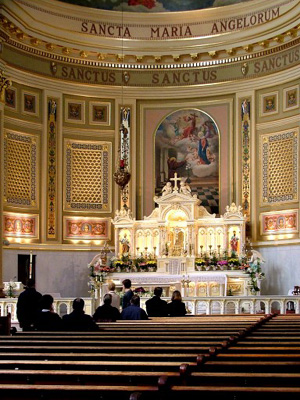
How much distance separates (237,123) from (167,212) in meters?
4.40

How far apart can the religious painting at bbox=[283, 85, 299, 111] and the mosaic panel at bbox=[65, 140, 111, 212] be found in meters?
6.56

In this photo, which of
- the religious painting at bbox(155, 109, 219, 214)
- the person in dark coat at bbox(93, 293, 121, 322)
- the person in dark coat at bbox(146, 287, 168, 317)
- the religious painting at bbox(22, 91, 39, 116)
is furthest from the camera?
the religious painting at bbox(155, 109, 219, 214)

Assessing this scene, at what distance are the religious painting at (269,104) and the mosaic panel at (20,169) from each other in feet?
26.6

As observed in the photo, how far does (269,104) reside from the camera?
26.9 meters

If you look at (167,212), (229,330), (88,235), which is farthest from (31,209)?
(229,330)

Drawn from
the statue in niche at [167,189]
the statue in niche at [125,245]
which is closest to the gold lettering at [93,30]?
the statue in niche at [167,189]

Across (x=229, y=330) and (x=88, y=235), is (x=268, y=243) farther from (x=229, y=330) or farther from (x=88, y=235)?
(x=229, y=330)

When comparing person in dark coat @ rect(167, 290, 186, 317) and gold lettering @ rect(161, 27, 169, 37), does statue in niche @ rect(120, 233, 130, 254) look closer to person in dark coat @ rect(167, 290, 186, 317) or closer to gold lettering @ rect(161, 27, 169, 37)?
gold lettering @ rect(161, 27, 169, 37)

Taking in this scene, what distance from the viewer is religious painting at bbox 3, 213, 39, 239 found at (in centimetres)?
Result: 2552

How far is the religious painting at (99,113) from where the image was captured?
2812 cm

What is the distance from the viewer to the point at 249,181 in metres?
27.1

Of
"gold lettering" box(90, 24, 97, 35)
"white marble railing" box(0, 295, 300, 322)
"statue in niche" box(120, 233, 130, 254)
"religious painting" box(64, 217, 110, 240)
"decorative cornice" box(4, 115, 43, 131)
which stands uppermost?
"gold lettering" box(90, 24, 97, 35)

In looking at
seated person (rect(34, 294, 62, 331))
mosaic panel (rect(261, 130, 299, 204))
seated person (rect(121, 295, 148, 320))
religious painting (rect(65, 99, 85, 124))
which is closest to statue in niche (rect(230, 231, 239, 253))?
mosaic panel (rect(261, 130, 299, 204))

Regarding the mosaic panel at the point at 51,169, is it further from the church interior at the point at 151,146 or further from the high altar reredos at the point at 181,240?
the high altar reredos at the point at 181,240
